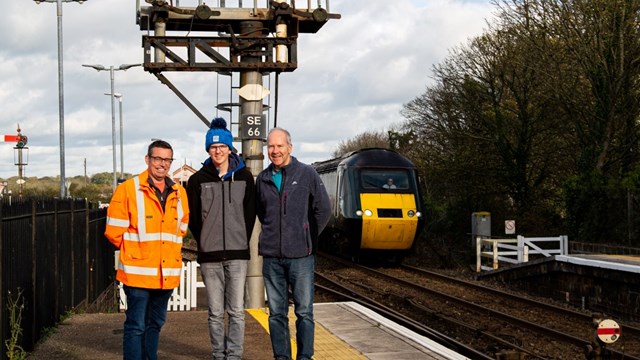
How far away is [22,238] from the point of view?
28.5 feet

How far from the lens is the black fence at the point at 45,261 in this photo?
802 cm

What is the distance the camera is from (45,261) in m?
10.1

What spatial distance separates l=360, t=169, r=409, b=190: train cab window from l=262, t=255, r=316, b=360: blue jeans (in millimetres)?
16744

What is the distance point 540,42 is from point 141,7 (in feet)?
61.6

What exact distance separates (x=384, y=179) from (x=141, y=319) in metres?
17.8

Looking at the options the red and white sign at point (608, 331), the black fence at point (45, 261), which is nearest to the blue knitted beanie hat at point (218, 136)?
the black fence at point (45, 261)

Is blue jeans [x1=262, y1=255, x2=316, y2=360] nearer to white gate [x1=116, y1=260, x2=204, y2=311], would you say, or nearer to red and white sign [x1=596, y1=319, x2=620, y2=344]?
red and white sign [x1=596, y1=319, x2=620, y2=344]

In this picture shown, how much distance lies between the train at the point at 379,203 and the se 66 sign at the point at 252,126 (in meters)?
10.8

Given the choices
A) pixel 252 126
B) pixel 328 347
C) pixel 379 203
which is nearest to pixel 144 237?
pixel 328 347

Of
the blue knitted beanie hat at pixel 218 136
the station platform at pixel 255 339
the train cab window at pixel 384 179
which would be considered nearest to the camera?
the blue knitted beanie hat at pixel 218 136

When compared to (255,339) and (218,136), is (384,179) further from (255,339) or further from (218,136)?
(218,136)

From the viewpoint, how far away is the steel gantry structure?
1308cm

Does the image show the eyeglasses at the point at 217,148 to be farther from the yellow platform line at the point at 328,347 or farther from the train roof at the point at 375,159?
the train roof at the point at 375,159

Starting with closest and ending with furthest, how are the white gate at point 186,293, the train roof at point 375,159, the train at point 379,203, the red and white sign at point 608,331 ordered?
the red and white sign at point 608,331
the white gate at point 186,293
the train at point 379,203
the train roof at point 375,159
